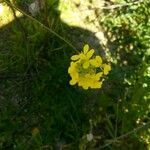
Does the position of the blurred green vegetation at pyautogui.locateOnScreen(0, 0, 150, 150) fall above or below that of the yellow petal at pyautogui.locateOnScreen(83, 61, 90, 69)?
below

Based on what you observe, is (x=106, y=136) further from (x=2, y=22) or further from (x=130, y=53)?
(x=2, y=22)

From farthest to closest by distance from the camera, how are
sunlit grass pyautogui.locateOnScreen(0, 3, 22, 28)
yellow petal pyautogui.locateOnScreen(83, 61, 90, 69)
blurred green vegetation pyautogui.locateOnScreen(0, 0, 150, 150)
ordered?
1. sunlit grass pyautogui.locateOnScreen(0, 3, 22, 28)
2. blurred green vegetation pyautogui.locateOnScreen(0, 0, 150, 150)
3. yellow petal pyautogui.locateOnScreen(83, 61, 90, 69)

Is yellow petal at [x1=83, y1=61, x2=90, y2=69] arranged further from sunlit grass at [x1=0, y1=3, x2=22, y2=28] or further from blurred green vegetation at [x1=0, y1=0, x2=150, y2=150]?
sunlit grass at [x1=0, y1=3, x2=22, y2=28]

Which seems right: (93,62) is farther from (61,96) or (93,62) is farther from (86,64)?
(61,96)

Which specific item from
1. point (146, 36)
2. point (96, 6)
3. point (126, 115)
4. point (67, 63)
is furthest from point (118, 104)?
point (96, 6)

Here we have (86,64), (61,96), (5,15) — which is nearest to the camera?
(86,64)

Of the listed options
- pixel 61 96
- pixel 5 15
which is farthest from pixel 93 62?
pixel 5 15

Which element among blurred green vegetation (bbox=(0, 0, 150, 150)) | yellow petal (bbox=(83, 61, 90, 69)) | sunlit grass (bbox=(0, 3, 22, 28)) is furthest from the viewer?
sunlit grass (bbox=(0, 3, 22, 28))

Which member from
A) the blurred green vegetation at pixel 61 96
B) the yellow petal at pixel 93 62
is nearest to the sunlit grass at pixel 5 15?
the blurred green vegetation at pixel 61 96

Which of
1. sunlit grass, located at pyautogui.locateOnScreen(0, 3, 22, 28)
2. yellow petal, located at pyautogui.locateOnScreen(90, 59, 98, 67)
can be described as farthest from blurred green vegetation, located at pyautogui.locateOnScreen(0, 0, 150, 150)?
yellow petal, located at pyautogui.locateOnScreen(90, 59, 98, 67)
